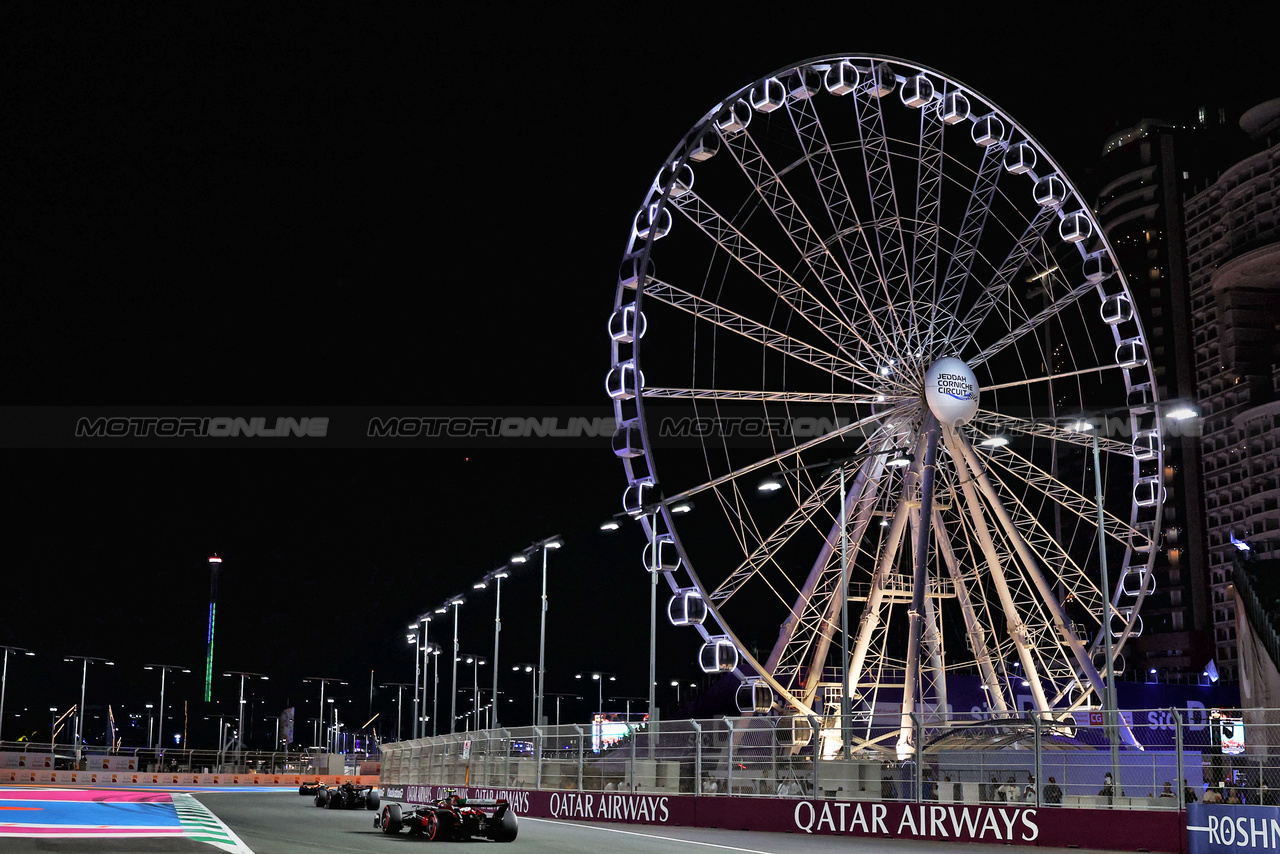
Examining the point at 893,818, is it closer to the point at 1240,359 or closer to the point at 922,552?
the point at 922,552

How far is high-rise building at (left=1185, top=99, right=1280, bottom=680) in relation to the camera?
11450cm

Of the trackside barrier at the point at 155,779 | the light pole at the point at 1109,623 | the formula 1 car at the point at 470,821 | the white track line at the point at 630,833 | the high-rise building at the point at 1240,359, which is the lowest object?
the trackside barrier at the point at 155,779

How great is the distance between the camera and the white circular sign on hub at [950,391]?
35.7 m

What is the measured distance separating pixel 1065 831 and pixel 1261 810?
162 inches

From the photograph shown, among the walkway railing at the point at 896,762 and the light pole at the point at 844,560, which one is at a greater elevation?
the light pole at the point at 844,560

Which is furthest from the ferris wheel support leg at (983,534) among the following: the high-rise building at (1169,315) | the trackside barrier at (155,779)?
the high-rise building at (1169,315)

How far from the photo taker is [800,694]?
3906 cm

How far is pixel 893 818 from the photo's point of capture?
77.8 feet

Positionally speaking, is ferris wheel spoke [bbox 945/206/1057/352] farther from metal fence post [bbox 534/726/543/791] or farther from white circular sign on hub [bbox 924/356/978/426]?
metal fence post [bbox 534/726/543/791]

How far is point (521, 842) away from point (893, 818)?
22.3 feet

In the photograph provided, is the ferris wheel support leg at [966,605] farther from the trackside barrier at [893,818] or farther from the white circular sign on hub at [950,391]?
the trackside barrier at [893,818]

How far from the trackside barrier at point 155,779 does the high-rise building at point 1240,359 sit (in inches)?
3202

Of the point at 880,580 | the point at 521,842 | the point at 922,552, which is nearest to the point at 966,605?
the point at 880,580

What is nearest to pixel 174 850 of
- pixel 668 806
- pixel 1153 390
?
pixel 668 806
